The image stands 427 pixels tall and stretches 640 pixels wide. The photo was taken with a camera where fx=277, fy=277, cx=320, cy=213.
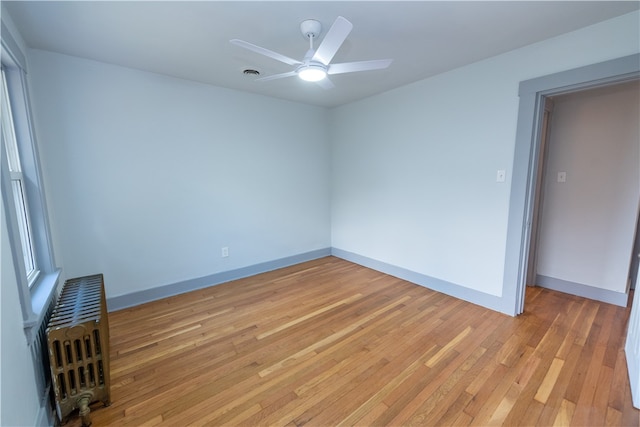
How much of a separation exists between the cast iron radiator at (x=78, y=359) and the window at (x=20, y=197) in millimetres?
624

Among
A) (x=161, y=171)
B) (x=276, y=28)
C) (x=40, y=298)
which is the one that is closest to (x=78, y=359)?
(x=40, y=298)

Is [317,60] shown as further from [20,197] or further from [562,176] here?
[562,176]

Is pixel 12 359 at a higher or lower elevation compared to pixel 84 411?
higher

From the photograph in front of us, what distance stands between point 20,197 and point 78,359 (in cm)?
132

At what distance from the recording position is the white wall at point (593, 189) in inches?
107

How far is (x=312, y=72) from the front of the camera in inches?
72.5

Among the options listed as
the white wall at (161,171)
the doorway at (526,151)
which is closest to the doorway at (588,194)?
the doorway at (526,151)

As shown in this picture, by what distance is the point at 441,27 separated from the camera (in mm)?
1983

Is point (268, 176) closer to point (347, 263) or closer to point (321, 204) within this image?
point (321, 204)

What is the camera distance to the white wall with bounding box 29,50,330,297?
2.49 meters

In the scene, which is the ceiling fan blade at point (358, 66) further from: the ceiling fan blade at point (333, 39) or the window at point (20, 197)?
the window at point (20, 197)

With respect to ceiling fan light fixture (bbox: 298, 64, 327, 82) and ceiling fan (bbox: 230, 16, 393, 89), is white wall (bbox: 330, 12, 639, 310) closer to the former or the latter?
ceiling fan (bbox: 230, 16, 393, 89)

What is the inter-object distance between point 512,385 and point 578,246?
217 cm

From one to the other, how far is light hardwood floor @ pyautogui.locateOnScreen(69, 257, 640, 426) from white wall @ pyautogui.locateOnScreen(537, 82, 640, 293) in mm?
410
